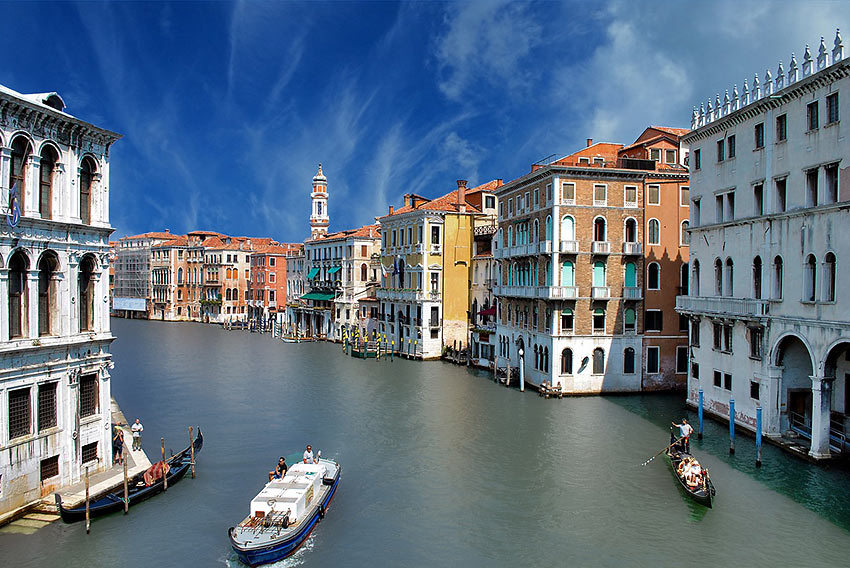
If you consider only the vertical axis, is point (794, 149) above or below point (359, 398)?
above

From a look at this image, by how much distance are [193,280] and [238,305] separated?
7735 mm

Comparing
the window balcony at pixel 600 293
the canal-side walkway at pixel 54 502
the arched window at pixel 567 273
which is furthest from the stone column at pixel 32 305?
the window balcony at pixel 600 293

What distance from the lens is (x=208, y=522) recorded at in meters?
15.6

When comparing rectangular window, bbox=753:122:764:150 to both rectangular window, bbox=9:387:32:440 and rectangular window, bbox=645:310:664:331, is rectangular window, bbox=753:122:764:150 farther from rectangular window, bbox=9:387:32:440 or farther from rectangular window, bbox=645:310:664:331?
rectangular window, bbox=9:387:32:440

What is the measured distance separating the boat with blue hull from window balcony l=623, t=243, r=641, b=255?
1925 cm

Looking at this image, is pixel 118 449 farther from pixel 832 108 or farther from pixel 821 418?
pixel 832 108

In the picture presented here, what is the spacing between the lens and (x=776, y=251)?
20.9 metres

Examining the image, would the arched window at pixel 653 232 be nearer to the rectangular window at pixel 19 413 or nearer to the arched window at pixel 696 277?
the arched window at pixel 696 277

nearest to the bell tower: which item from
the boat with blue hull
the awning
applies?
the awning

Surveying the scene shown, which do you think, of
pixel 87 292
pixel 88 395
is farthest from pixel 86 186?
pixel 88 395

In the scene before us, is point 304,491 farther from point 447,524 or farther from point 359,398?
point 359,398

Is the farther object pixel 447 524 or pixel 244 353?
pixel 244 353

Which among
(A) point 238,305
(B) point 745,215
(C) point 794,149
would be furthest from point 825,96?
(A) point 238,305

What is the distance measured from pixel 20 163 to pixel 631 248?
80.2ft
